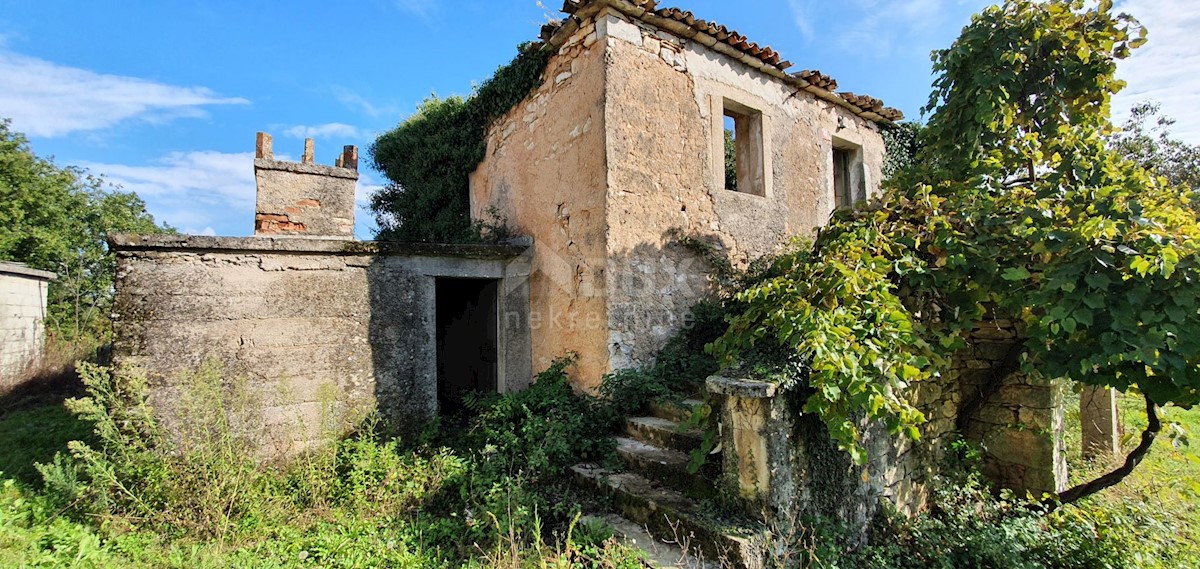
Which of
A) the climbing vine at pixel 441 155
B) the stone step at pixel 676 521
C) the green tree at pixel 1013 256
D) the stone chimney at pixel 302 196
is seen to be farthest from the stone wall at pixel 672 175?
the stone chimney at pixel 302 196

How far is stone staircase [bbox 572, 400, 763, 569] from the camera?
123 inches

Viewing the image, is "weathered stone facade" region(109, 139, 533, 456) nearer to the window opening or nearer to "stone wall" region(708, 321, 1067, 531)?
"stone wall" region(708, 321, 1067, 531)

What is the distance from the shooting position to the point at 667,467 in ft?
13.2

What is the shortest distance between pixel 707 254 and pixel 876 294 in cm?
268

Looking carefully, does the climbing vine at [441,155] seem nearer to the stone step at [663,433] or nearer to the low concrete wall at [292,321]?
the low concrete wall at [292,321]

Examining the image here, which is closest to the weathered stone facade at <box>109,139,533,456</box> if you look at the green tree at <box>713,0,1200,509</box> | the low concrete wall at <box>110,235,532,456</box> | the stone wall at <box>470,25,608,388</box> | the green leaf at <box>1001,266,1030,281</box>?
the low concrete wall at <box>110,235,532,456</box>

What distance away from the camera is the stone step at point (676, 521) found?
120 inches

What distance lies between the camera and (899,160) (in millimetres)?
8891

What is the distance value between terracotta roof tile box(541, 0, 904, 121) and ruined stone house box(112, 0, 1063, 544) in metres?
0.03

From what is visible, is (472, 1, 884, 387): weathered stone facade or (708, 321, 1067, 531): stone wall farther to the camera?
(472, 1, 884, 387): weathered stone facade

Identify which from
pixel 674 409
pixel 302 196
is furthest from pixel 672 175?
pixel 302 196

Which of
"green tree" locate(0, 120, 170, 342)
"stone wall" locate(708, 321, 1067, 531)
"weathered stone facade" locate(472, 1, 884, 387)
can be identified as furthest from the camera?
"green tree" locate(0, 120, 170, 342)

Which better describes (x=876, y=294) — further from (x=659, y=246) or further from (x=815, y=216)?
(x=815, y=216)

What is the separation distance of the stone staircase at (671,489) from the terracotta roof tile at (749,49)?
4140 mm
